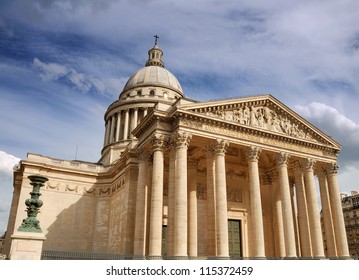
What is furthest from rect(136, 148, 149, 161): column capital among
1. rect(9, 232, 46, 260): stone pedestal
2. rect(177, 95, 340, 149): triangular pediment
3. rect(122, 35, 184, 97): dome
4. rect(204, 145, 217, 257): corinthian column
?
rect(122, 35, 184, 97): dome

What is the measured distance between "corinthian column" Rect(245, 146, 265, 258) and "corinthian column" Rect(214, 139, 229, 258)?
2.75 m

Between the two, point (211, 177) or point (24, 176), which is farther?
point (24, 176)

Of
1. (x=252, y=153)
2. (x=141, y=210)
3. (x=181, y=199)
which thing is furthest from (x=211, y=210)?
(x=252, y=153)

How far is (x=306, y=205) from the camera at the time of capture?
2986cm


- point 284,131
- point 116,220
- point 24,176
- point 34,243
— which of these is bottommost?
point 34,243

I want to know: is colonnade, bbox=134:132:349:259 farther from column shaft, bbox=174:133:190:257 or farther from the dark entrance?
the dark entrance

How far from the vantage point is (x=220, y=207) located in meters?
23.8

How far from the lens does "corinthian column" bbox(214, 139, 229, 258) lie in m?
23.0

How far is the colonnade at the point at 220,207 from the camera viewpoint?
75.8 ft

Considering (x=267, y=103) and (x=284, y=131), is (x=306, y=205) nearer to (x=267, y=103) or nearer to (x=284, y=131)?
(x=284, y=131)

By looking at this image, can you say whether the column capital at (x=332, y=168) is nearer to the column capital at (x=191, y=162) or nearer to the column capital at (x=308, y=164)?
the column capital at (x=308, y=164)

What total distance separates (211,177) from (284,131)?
8.96m

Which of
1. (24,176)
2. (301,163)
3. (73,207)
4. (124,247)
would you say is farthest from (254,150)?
(24,176)

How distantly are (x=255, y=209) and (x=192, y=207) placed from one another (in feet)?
17.5
